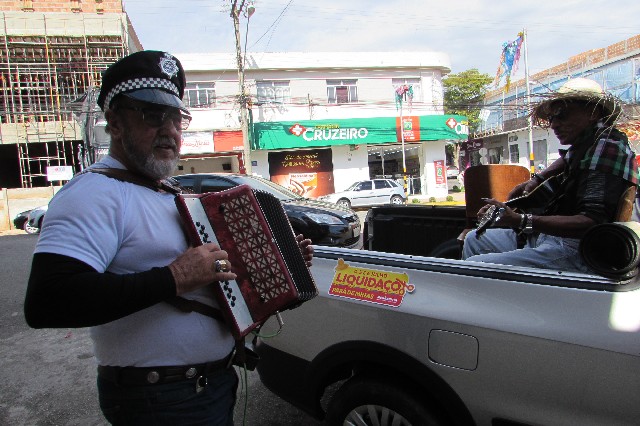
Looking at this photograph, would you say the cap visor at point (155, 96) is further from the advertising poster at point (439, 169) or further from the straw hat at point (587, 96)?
the advertising poster at point (439, 169)

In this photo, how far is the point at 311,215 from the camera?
776cm

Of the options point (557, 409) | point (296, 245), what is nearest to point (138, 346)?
point (296, 245)

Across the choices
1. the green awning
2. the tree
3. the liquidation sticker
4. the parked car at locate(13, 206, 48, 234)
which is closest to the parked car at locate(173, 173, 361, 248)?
the liquidation sticker

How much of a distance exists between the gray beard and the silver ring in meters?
0.37

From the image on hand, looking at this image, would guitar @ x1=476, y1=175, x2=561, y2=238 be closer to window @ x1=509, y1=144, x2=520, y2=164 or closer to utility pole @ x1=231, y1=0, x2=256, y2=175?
utility pole @ x1=231, y1=0, x2=256, y2=175

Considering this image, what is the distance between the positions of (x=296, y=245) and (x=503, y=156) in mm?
41385

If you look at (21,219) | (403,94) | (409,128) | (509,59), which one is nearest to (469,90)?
(509,59)

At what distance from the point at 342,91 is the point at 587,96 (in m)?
21.4

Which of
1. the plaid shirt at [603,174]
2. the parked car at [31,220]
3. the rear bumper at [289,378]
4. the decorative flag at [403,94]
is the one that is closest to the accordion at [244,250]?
the rear bumper at [289,378]

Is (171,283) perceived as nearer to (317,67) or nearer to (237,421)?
(237,421)

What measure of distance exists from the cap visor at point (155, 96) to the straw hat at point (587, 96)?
2058 mm

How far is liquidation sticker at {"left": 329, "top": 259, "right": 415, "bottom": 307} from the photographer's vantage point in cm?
193

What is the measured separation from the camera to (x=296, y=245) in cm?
162

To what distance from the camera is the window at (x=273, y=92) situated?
21.9 meters
